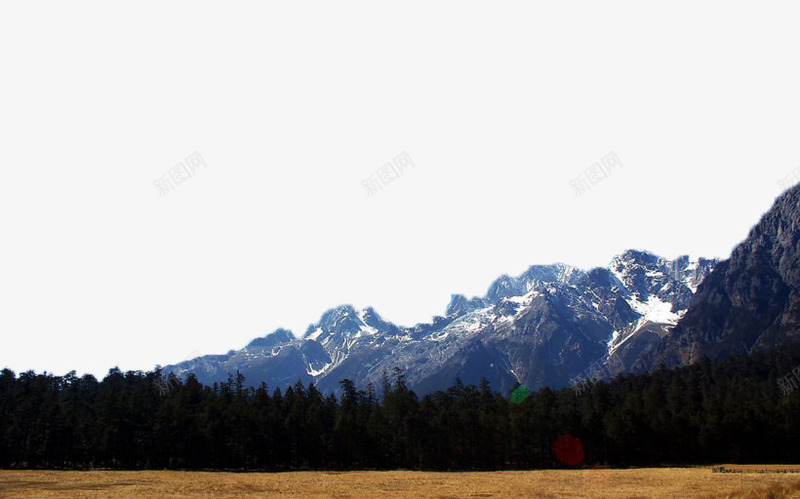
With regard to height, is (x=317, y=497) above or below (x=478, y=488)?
above

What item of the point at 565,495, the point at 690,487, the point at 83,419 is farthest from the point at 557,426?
the point at 83,419

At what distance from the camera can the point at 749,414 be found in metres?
113

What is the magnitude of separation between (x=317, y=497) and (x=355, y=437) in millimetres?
68248

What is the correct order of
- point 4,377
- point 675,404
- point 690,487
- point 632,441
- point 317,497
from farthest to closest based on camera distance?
point 4,377, point 675,404, point 632,441, point 690,487, point 317,497

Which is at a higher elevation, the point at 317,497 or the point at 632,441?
the point at 317,497

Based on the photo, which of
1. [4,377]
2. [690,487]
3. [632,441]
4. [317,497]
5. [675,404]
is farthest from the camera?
[4,377]

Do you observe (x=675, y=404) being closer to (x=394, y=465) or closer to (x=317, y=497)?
(x=394, y=465)

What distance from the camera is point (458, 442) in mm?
115312

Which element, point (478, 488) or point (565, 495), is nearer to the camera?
point (565, 495)

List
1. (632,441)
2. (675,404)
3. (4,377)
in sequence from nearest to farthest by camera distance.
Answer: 1. (632,441)
2. (675,404)
3. (4,377)

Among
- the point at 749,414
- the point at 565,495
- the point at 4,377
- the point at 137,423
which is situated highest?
the point at 4,377

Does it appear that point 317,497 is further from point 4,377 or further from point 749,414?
point 4,377

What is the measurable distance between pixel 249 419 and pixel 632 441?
72663 millimetres

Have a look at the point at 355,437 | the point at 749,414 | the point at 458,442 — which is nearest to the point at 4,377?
the point at 355,437
